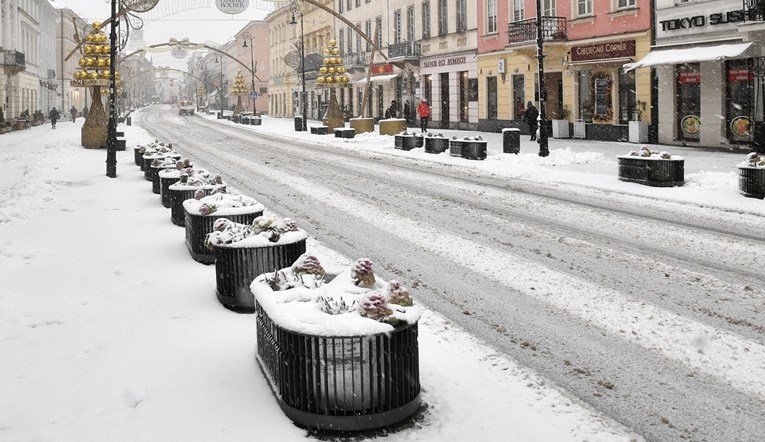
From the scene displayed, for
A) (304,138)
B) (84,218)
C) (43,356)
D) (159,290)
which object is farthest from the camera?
(304,138)

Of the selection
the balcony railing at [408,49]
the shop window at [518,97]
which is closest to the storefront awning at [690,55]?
the shop window at [518,97]

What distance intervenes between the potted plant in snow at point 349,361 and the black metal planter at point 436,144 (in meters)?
20.9


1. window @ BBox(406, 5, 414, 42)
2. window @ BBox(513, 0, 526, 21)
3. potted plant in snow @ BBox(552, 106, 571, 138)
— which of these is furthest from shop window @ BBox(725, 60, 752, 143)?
window @ BBox(406, 5, 414, 42)

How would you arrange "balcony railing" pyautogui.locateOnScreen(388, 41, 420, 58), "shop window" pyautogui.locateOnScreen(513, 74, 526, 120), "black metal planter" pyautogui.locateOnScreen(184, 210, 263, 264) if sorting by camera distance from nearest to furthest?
"black metal planter" pyautogui.locateOnScreen(184, 210, 263, 264) < "shop window" pyautogui.locateOnScreen(513, 74, 526, 120) < "balcony railing" pyautogui.locateOnScreen(388, 41, 420, 58)

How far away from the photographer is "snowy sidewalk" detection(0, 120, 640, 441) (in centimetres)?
448

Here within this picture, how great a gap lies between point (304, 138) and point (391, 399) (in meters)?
34.1

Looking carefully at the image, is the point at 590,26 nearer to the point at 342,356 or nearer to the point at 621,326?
the point at 621,326

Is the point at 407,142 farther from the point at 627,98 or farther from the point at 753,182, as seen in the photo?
the point at 753,182

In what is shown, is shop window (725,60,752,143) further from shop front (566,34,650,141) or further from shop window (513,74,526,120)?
shop window (513,74,526,120)

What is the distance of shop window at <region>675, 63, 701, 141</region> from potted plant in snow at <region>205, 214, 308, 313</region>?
21.9 m

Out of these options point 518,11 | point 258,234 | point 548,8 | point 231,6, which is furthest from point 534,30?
point 258,234

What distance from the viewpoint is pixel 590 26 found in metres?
30.0

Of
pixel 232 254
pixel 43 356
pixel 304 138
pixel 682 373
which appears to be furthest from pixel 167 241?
pixel 304 138

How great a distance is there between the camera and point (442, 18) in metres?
42.3
